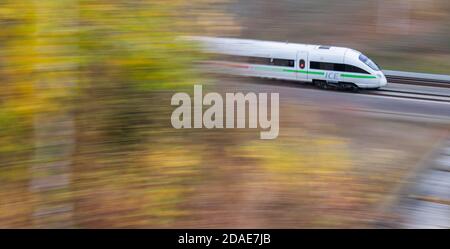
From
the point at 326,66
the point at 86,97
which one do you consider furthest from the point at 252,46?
the point at 86,97

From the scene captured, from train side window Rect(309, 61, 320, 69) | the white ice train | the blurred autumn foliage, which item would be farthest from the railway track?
the blurred autumn foliage

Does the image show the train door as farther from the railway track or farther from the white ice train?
the railway track

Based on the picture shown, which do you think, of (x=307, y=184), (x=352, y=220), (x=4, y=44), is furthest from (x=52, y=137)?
(x=352, y=220)

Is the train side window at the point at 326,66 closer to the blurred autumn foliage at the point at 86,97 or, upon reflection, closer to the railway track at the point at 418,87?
the railway track at the point at 418,87

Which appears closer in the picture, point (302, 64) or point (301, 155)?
point (301, 155)

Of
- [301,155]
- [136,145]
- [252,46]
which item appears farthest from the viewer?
[252,46]

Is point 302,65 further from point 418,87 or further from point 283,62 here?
point 418,87
